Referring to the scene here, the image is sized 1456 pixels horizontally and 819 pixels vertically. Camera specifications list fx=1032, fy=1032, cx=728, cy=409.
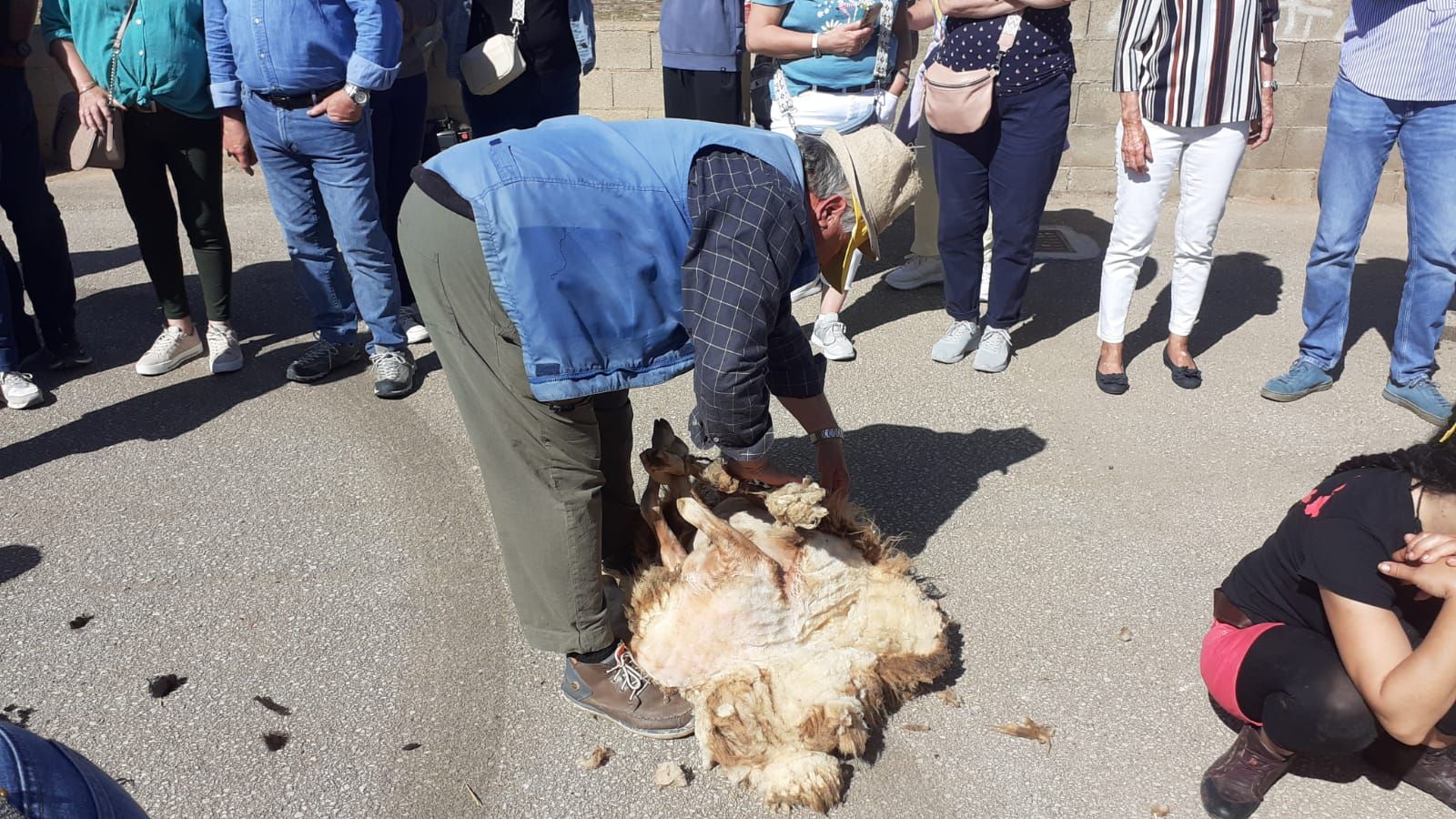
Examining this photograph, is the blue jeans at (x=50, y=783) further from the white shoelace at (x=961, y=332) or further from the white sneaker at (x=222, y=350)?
the white shoelace at (x=961, y=332)

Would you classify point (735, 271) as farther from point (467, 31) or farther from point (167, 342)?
point (167, 342)

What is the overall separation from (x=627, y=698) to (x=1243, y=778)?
59.5 inches

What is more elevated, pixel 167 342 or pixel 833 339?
pixel 167 342

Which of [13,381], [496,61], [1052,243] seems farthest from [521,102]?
[1052,243]

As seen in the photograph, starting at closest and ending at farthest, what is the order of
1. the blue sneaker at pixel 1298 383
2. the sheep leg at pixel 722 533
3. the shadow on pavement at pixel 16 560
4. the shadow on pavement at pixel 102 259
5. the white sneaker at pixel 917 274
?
1. the sheep leg at pixel 722 533
2. the shadow on pavement at pixel 16 560
3. the blue sneaker at pixel 1298 383
4. the white sneaker at pixel 917 274
5. the shadow on pavement at pixel 102 259

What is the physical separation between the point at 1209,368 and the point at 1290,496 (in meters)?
1.15

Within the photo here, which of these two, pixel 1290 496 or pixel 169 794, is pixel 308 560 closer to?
pixel 169 794

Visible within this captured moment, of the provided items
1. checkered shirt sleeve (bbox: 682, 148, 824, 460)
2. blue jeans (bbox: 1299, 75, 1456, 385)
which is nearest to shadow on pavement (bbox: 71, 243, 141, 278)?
checkered shirt sleeve (bbox: 682, 148, 824, 460)

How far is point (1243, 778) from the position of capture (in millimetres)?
2449

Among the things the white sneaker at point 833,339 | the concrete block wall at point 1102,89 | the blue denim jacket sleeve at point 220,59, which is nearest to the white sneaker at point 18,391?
the blue denim jacket sleeve at point 220,59

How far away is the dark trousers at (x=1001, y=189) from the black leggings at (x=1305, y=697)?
242cm

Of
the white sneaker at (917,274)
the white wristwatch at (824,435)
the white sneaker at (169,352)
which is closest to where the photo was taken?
the white wristwatch at (824,435)

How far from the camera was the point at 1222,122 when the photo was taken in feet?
13.4

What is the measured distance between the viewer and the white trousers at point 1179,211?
4.16 meters
